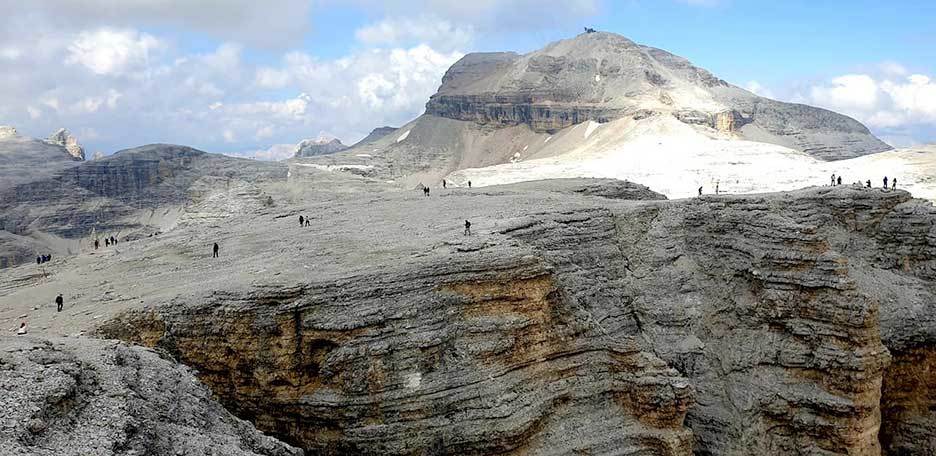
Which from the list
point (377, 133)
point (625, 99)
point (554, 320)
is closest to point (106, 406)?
point (554, 320)

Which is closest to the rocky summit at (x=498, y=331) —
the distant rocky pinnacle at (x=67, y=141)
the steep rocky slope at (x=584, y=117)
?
the steep rocky slope at (x=584, y=117)

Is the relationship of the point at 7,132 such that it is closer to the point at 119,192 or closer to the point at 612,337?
the point at 119,192

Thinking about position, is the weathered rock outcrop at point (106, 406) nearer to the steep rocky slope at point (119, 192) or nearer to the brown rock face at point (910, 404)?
the brown rock face at point (910, 404)

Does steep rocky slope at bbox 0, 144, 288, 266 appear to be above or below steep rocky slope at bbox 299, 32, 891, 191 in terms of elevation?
below

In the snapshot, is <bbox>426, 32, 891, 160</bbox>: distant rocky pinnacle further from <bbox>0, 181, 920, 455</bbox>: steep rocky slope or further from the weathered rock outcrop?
the weathered rock outcrop

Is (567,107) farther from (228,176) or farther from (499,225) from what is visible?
(499,225)

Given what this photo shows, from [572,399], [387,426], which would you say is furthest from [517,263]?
[387,426]

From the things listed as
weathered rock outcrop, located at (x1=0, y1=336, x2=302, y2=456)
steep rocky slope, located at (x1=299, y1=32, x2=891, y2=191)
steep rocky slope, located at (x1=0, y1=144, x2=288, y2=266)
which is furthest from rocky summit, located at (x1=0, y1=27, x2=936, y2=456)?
steep rocky slope, located at (x1=299, y1=32, x2=891, y2=191)
